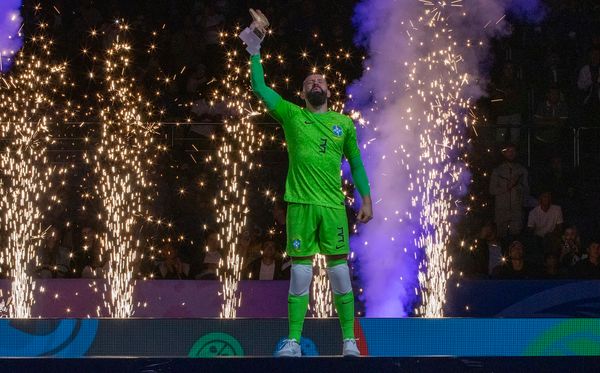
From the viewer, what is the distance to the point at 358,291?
34.8 ft

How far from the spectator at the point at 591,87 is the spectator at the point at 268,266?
4618mm

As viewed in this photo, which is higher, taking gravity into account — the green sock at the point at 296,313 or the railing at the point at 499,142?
the railing at the point at 499,142

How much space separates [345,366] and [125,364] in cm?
105

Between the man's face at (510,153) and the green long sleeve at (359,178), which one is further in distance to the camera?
the man's face at (510,153)

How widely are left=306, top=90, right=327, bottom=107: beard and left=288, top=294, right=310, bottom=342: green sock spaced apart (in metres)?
1.17

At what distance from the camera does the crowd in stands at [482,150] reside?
1133cm

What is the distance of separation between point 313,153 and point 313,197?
269 mm

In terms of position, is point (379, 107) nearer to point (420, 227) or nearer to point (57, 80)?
point (420, 227)

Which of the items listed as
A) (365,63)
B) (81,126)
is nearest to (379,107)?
(365,63)

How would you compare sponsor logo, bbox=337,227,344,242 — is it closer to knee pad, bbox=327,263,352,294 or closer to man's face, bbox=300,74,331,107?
knee pad, bbox=327,263,352,294

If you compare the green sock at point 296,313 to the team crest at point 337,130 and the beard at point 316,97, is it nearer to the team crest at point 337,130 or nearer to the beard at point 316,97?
the team crest at point 337,130

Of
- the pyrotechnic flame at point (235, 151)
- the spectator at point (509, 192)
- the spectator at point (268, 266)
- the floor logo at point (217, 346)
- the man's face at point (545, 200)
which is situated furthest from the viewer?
the spectator at point (509, 192)

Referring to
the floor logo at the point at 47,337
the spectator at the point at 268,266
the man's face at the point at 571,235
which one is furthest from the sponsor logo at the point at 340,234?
the man's face at the point at 571,235

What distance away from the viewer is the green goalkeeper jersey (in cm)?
614
